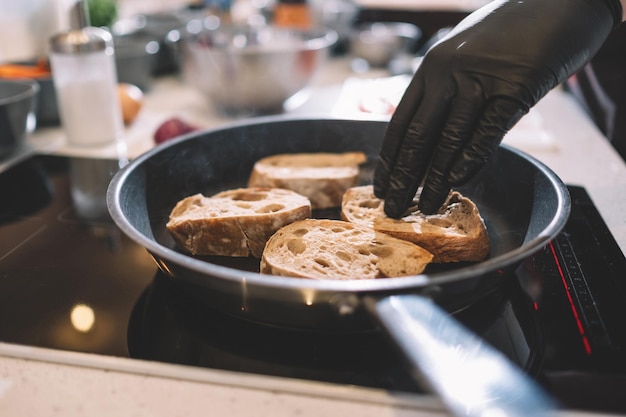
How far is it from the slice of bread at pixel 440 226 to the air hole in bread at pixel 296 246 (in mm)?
133

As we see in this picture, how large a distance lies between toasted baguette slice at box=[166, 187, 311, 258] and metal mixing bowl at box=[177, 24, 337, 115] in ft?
2.58

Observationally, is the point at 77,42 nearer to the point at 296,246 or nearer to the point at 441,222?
the point at 296,246

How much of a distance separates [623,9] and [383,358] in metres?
0.78

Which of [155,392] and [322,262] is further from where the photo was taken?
[322,262]

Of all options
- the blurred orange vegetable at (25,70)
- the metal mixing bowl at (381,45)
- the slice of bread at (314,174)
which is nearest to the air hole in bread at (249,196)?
the slice of bread at (314,174)

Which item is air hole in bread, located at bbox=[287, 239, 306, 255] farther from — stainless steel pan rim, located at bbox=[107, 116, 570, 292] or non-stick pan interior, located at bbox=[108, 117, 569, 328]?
stainless steel pan rim, located at bbox=[107, 116, 570, 292]

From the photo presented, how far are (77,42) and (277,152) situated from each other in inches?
24.5

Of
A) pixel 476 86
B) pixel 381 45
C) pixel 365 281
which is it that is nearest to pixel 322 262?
pixel 365 281

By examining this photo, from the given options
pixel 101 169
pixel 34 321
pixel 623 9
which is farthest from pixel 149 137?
pixel 623 9

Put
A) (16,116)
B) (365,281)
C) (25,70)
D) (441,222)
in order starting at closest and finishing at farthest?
(365,281) < (441,222) < (16,116) < (25,70)

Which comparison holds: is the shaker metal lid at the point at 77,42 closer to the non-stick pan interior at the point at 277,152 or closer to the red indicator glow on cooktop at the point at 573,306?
the non-stick pan interior at the point at 277,152

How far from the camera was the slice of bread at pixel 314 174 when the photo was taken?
114 centimetres

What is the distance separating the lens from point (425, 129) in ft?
2.80

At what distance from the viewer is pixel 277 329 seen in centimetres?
76
